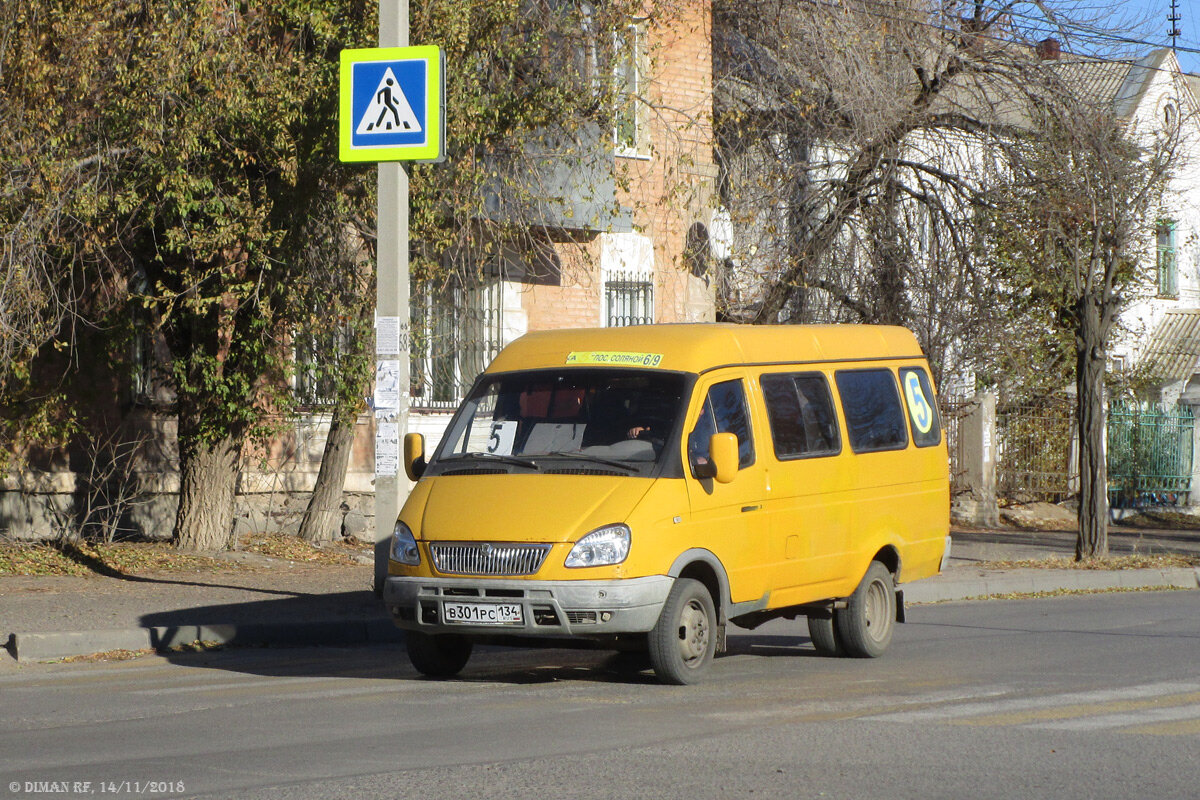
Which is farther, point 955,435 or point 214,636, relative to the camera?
point 955,435

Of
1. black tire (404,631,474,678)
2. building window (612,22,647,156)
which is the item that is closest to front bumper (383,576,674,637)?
black tire (404,631,474,678)

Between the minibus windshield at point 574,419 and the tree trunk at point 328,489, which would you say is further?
the tree trunk at point 328,489

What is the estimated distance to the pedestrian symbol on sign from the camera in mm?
11500

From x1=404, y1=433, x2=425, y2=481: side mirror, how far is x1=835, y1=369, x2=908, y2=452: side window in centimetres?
295

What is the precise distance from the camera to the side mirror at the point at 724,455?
29.0 feet

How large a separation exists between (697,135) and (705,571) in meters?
11.3

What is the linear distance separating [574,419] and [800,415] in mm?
1645

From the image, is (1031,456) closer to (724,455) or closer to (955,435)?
(955,435)

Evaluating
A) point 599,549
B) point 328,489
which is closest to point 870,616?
point 599,549

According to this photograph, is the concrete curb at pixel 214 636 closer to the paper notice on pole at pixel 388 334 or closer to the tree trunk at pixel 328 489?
the paper notice on pole at pixel 388 334

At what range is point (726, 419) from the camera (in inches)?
370

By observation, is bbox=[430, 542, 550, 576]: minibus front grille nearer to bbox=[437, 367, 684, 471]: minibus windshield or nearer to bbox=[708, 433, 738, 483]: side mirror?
bbox=[437, 367, 684, 471]: minibus windshield

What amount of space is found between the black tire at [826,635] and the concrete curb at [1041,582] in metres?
4.37

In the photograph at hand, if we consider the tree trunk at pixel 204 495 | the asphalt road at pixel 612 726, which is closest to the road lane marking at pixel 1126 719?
the asphalt road at pixel 612 726
